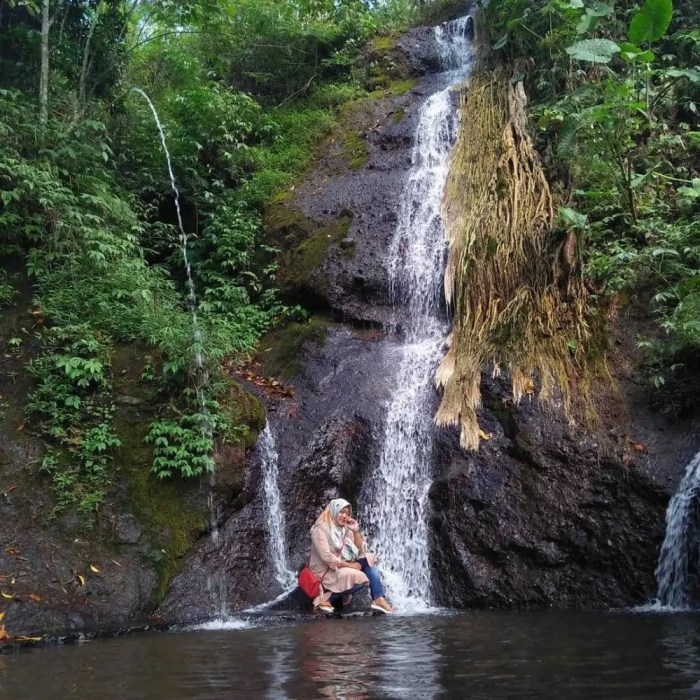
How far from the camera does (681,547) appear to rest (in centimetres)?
711

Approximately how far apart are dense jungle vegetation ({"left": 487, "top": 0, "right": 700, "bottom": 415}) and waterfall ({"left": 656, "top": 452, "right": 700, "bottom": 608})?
Answer: 1123 mm

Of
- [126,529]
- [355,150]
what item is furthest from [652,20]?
[126,529]

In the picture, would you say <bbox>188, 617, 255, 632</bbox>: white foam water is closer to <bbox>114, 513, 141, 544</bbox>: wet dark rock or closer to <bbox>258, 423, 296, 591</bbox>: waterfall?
<bbox>258, 423, 296, 591</bbox>: waterfall

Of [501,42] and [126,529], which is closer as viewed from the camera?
[126,529]

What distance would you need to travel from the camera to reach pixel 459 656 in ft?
15.4

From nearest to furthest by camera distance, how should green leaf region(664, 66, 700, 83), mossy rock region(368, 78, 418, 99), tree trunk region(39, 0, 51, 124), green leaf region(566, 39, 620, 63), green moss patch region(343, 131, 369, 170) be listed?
green leaf region(664, 66, 700, 83) < green leaf region(566, 39, 620, 63) < tree trunk region(39, 0, 51, 124) < green moss patch region(343, 131, 369, 170) < mossy rock region(368, 78, 418, 99)

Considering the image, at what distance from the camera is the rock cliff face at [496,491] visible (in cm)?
748

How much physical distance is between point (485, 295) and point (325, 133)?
6.37m

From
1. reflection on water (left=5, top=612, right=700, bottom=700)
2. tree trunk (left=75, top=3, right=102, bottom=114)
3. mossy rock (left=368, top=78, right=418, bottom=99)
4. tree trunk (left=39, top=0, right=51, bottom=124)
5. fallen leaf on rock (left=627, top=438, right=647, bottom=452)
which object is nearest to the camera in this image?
reflection on water (left=5, top=612, right=700, bottom=700)

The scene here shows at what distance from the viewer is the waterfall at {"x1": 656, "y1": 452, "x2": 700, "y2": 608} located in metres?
7.00

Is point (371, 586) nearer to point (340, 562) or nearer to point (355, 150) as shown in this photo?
point (340, 562)

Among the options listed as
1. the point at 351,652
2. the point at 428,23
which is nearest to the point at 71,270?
the point at 351,652

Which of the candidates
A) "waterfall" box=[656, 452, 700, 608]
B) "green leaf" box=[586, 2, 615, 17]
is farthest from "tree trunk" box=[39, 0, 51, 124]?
"waterfall" box=[656, 452, 700, 608]

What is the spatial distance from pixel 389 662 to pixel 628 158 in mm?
7982
